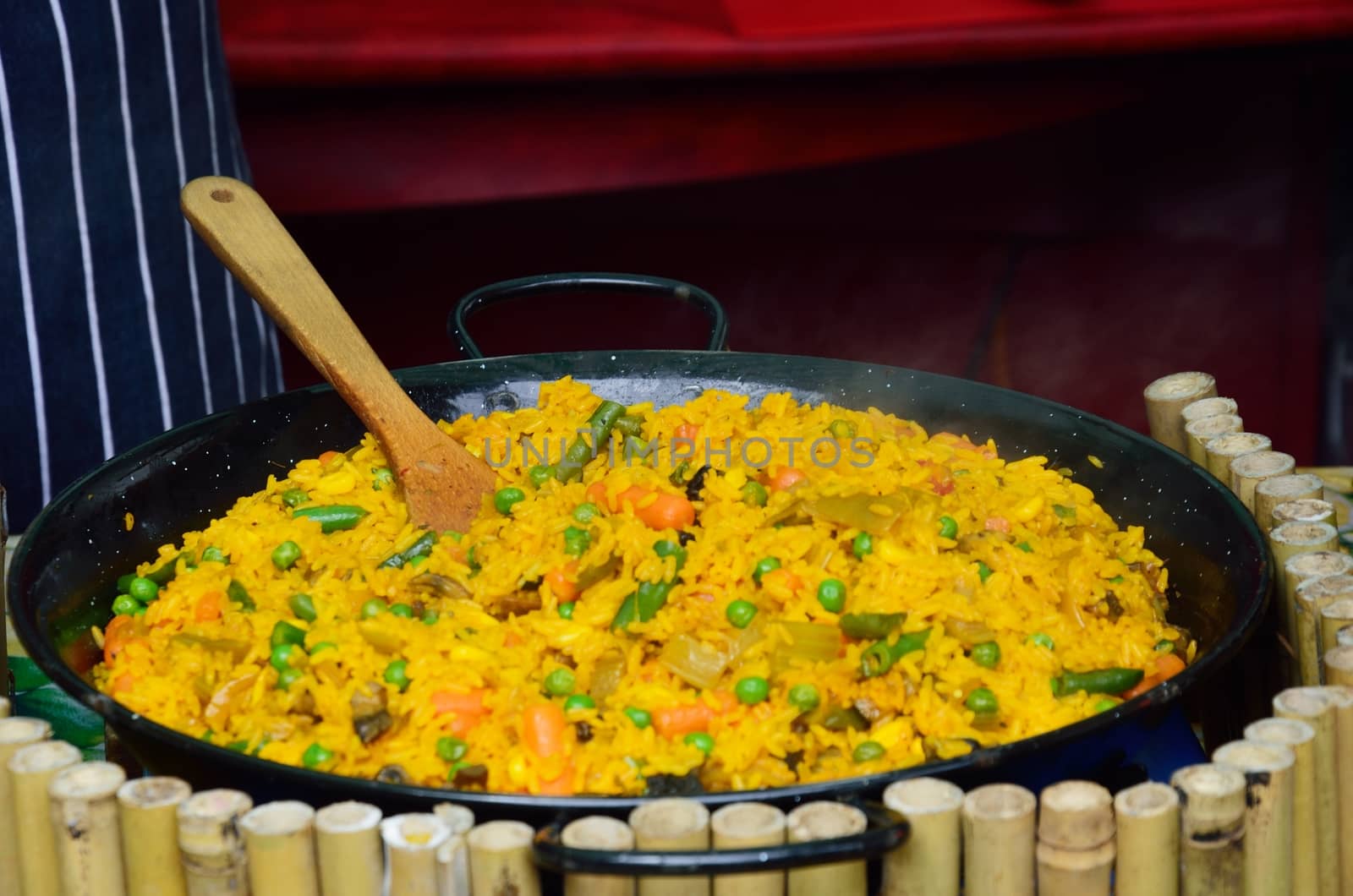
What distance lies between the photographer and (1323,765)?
58.2 inches

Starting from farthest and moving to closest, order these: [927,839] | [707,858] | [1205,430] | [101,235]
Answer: [101,235] → [1205,430] → [927,839] → [707,858]

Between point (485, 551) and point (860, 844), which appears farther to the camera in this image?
point (485, 551)

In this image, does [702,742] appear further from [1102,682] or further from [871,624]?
[1102,682]

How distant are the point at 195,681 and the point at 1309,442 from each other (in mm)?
4443

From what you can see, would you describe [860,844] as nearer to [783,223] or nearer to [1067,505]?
[1067,505]

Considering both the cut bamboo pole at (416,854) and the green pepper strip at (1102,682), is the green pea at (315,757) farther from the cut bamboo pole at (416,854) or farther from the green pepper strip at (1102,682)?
the green pepper strip at (1102,682)

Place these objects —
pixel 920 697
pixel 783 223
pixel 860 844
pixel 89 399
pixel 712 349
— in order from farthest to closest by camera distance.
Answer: pixel 783 223 → pixel 89 399 → pixel 712 349 → pixel 920 697 → pixel 860 844

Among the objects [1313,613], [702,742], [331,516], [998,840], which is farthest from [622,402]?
[998,840]

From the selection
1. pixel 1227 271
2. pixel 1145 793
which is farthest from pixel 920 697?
pixel 1227 271

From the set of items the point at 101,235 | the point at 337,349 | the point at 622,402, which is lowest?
the point at 622,402

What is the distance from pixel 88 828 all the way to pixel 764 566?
2.84 ft

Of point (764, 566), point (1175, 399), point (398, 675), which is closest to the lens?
point (398, 675)

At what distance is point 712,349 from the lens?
254 cm

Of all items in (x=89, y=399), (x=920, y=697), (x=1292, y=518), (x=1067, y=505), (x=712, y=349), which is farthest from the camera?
(x=89, y=399)
